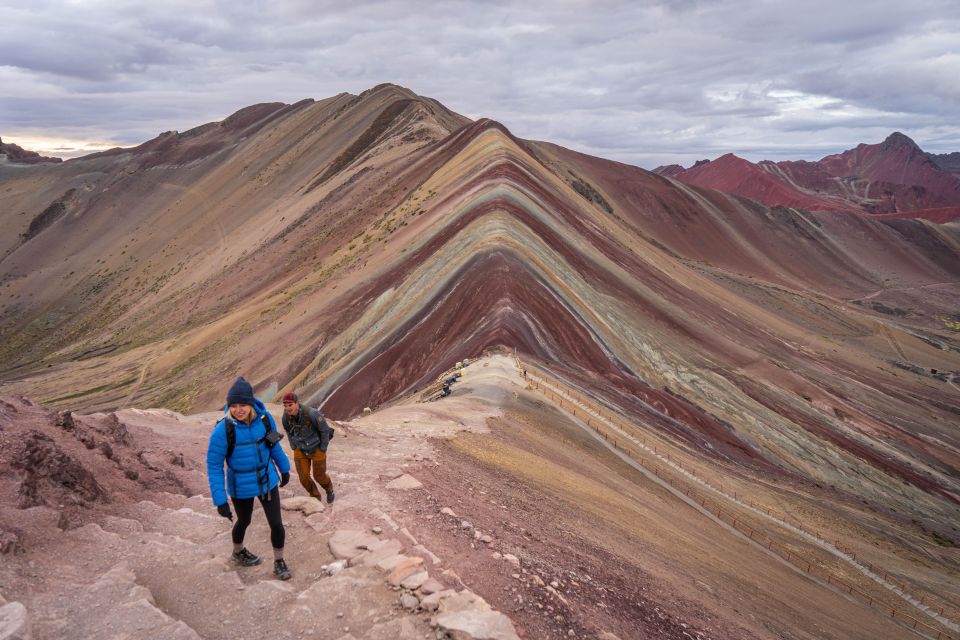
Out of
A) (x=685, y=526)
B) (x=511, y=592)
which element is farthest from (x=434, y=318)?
(x=511, y=592)

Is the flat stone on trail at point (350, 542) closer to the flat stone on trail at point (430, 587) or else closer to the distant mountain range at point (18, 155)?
the flat stone on trail at point (430, 587)

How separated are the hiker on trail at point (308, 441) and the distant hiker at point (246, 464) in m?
1.41

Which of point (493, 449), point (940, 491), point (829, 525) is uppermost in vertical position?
point (493, 449)

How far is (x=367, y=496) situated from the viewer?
788cm

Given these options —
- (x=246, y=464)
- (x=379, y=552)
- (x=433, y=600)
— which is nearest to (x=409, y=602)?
(x=433, y=600)

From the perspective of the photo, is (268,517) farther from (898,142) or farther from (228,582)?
(898,142)

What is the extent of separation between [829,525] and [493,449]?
12088 millimetres

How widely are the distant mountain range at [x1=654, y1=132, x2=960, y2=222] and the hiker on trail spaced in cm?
14958

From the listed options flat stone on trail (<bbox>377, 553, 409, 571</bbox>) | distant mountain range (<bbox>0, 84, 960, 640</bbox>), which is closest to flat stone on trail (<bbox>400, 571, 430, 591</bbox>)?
flat stone on trail (<bbox>377, 553, 409, 571</bbox>)

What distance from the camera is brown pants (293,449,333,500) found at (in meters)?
7.53

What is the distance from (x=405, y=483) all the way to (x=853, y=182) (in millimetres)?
212189

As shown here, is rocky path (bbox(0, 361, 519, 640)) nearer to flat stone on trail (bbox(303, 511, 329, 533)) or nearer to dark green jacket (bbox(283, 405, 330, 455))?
flat stone on trail (bbox(303, 511, 329, 533))

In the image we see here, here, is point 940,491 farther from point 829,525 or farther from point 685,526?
point 685,526

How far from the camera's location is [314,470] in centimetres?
757
